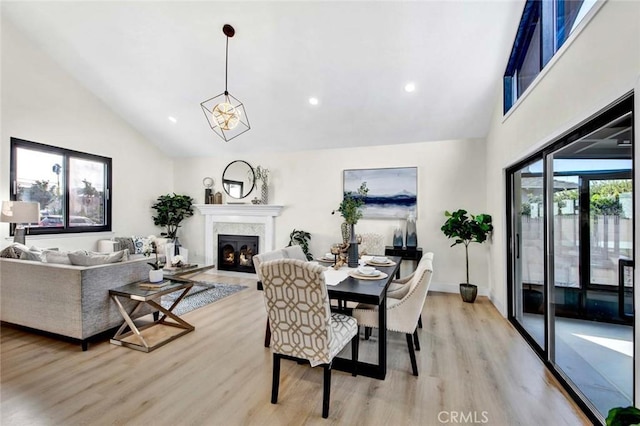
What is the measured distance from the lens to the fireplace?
20.1 ft

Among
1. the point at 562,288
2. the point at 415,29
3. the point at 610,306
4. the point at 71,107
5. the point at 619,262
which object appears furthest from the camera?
the point at 71,107

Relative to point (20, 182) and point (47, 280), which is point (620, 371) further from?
point (20, 182)

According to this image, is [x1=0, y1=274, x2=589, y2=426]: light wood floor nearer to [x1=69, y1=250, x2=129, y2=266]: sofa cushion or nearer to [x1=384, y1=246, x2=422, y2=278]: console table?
[x1=69, y1=250, x2=129, y2=266]: sofa cushion

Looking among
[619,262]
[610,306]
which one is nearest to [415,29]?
[619,262]

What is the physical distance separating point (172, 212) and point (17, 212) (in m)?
2.71

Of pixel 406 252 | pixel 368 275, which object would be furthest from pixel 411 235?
pixel 368 275

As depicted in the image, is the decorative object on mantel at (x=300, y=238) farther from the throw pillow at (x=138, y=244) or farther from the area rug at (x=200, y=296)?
the throw pillow at (x=138, y=244)

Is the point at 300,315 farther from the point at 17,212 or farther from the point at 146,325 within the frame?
the point at 17,212

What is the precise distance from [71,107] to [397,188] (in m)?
5.72

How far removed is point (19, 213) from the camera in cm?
397

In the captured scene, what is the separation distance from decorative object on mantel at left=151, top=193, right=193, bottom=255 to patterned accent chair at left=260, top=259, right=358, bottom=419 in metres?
5.09

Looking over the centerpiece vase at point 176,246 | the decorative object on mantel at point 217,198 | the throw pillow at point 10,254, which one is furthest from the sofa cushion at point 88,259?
the decorative object on mantel at point 217,198

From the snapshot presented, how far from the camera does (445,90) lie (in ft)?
13.4

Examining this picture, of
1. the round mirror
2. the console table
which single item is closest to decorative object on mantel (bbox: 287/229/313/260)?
the round mirror
